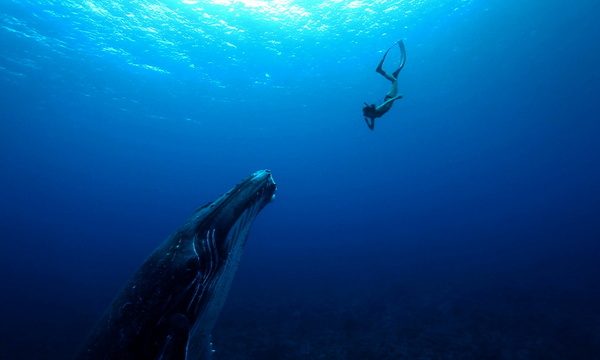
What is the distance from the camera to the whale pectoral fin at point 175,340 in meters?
1.54

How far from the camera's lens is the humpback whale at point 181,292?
1.55 metres

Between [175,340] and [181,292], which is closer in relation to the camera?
[175,340]

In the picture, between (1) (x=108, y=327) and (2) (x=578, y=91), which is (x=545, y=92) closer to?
(2) (x=578, y=91)

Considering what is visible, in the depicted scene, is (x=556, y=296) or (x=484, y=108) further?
(x=484, y=108)

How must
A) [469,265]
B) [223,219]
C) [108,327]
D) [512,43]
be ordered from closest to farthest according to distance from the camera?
[108,327]
[223,219]
[469,265]
[512,43]

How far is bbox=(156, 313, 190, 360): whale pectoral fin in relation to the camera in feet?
5.06

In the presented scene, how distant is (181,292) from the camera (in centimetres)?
168

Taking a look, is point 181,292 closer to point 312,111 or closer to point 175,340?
point 175,340

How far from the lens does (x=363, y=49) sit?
3262 centimetres

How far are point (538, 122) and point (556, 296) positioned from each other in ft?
258

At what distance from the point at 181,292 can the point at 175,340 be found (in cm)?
24

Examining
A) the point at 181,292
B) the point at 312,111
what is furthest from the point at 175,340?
the point at 312,111

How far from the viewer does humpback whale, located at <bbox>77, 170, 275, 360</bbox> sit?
5.09 ft

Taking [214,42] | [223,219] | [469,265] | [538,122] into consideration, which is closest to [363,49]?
[214,42]
